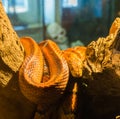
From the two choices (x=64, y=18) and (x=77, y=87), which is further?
(x=64, y=18)

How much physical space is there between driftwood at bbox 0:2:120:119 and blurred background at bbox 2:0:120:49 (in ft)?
5.47

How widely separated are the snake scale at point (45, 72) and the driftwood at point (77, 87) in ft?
0.21

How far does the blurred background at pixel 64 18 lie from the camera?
306cm

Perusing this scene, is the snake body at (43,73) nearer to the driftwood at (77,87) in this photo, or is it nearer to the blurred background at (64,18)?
the driftwood at (77,87)

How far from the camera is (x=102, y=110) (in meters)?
1.42

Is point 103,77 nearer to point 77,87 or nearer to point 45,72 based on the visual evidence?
point 77,87

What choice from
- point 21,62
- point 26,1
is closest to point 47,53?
point 21,62

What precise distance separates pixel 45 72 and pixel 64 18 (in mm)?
1946

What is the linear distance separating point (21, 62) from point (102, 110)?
484 mm

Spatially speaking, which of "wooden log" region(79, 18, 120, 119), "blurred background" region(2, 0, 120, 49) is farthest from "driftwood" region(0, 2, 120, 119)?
"blurred background" region(2, 0, 120, 49)

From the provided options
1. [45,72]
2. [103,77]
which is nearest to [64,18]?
[45,72]

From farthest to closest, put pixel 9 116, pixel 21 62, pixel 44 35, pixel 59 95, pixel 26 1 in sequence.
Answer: pixel 44 35
pixel 26 1
pixel 9 116
pixel 21 62
pixel 59 95

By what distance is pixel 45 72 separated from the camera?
4.61ft

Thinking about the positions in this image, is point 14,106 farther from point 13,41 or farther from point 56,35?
point 56,35
